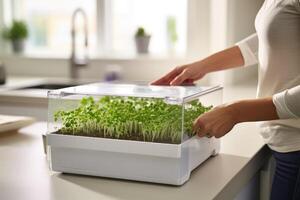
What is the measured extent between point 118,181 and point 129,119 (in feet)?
0.47

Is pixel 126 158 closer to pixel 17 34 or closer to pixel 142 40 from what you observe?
pixel 142 40

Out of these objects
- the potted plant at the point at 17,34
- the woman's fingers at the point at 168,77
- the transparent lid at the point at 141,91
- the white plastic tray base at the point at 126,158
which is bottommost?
the white plastic tray base at the point at 126,158

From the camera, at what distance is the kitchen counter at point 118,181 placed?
1034 millimetres

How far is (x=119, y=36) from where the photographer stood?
3246 millimetres

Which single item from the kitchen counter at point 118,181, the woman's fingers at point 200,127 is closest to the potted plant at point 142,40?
the kitchen counter at point 118,181

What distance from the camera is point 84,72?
3.07m

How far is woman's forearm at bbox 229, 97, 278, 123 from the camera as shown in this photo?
3.69 ft

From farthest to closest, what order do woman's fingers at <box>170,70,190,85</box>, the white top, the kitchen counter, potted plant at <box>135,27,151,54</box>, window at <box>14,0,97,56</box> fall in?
window at <box>14,0,97,56</box>
potted plant at <box>135,27,151,54</box>
woman's fingers at <box>170,70,190,85</box>
the white top
the kitchen counter

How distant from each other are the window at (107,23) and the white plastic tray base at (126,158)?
189 cm

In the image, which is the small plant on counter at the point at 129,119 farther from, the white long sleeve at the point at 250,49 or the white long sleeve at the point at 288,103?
the white long sleeve at the point at 250,49

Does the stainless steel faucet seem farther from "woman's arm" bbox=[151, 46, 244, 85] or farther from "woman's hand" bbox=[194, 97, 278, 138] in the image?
"woman's hand" bbox=[194, 97, 278, 138]

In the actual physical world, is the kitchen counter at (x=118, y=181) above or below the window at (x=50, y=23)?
below

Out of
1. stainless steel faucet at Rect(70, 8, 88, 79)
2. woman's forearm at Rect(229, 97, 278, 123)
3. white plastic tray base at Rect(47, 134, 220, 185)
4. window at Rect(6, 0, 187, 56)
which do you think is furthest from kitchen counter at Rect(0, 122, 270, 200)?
window at Rect(6, 0, 187, 56)

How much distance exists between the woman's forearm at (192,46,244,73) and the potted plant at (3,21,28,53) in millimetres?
2120
